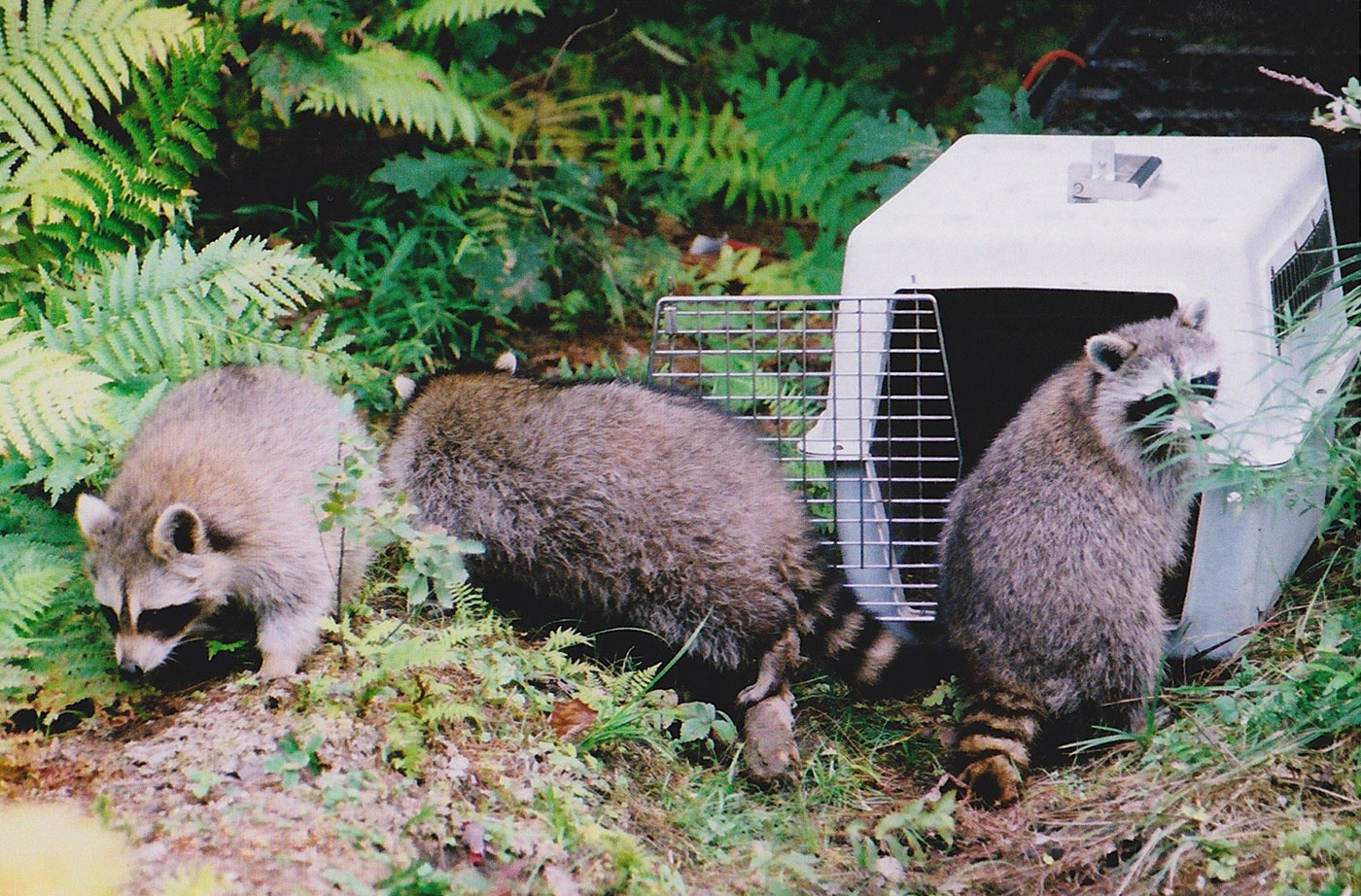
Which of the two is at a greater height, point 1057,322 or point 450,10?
point 450,10

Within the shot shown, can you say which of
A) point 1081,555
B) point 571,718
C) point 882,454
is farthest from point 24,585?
point 1081,555

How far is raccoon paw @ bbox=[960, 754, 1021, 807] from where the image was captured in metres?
3.51

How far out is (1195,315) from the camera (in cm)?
370

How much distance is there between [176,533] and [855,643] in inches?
76.1

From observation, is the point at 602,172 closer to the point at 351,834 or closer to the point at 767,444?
the point at 767,444

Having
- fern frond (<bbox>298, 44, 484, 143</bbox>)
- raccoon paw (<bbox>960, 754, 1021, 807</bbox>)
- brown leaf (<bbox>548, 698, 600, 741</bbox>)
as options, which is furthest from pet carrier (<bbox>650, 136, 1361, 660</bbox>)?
fern frond (<bbox>298, 44, 484, 143</bbox>)

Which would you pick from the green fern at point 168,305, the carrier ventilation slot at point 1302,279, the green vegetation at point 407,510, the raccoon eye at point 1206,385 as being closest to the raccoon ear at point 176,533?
the green vegetation at point 407,510

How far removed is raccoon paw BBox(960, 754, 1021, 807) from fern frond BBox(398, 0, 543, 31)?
352 cm

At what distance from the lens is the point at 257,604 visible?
12.0ft

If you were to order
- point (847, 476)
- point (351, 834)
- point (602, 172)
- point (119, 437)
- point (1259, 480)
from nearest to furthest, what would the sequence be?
point (351, 834) < point (1259, 480) < point (119, 437) < point (847, 476) < point (602, 172)

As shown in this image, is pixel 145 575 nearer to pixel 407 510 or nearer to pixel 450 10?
pixel 407 510

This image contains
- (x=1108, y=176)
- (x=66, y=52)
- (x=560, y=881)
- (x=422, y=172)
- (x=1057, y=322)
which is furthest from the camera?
(x=422, y=172)

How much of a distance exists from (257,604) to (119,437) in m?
0.74

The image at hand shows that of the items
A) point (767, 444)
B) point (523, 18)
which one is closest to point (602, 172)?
point (523, 18)
